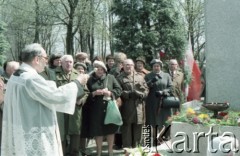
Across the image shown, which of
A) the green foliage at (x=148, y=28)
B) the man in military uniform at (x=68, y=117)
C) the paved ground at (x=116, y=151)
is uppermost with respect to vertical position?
the green foliage at (x=148, y=28)

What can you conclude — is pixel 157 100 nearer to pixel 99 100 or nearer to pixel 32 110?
pixel 99 100

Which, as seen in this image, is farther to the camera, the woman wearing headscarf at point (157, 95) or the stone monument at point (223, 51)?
the woman wearing headscarf at point (157, 95)

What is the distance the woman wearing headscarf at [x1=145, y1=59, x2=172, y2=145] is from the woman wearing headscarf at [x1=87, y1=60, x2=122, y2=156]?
996 mm

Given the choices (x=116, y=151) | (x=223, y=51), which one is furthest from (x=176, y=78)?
(x=223, y=51)

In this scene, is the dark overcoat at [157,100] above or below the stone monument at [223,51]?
below

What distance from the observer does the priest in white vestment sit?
171 inches

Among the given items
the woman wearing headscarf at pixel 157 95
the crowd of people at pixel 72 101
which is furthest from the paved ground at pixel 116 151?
the woman wearing headscarf at pixel 157 95

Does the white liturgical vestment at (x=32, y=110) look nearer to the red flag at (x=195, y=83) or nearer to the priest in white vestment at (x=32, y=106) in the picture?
the priest in white vestment at (x=32, y=106)

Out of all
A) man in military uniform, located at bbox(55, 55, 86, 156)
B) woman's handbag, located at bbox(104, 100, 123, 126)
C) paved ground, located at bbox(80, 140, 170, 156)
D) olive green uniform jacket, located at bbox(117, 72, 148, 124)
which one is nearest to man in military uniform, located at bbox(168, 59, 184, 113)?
olive green uniform jacket, located at bbox(117, 72, 148, 124)

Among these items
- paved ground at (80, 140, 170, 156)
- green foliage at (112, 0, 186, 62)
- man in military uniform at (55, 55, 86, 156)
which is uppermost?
green foliage at (112, 0, 186, 62)

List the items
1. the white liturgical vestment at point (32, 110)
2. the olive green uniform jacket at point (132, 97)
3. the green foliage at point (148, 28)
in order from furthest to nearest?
the green foliage at point (148, 28) → the olive green uniform jacket at point (132, 97) → the white liturgical vestment at point (32, 110)

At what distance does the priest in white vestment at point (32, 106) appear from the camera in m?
4.33

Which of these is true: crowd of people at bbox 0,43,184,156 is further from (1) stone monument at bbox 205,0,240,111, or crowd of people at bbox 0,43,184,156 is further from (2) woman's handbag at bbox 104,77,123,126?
(1) stone monument at bbox 205,0,240,111

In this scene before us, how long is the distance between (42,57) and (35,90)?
14.9 inches
